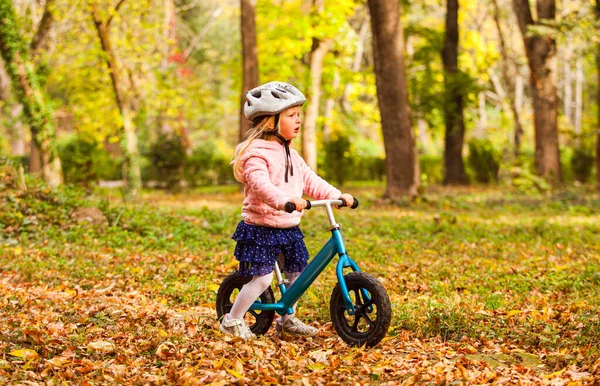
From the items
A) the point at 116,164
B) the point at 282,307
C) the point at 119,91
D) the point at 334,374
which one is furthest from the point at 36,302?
the point at 116,164

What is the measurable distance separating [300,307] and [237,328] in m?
1.22

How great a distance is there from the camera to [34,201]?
11016 mm

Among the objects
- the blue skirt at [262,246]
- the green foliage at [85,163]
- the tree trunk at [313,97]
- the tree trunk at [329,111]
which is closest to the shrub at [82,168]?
the green foliage at [85,163]

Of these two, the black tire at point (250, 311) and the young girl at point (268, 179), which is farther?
the black tire at point (250, 311)

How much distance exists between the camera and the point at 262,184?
4.68 meters

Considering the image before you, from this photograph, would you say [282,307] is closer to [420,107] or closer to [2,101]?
[420,107]

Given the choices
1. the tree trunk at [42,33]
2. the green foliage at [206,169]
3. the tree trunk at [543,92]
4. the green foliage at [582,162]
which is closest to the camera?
the tree trunk at [543,92]

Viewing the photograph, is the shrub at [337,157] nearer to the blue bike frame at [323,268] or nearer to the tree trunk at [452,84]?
the tree trunk at [452,84]

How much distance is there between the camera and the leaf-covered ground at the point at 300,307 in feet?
14.6

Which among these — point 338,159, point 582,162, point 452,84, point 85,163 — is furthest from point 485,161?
point 85,163

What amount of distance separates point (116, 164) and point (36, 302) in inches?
943

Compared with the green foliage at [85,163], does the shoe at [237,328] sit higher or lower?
lower

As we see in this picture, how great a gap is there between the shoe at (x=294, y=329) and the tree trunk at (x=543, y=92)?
52.1 feet

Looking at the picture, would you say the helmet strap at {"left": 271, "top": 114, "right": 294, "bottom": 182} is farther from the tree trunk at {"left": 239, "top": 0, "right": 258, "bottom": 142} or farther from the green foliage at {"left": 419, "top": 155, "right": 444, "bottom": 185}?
the green foliage at {"left": 419, "top": 155, "right": 444, "bottom": 185}
